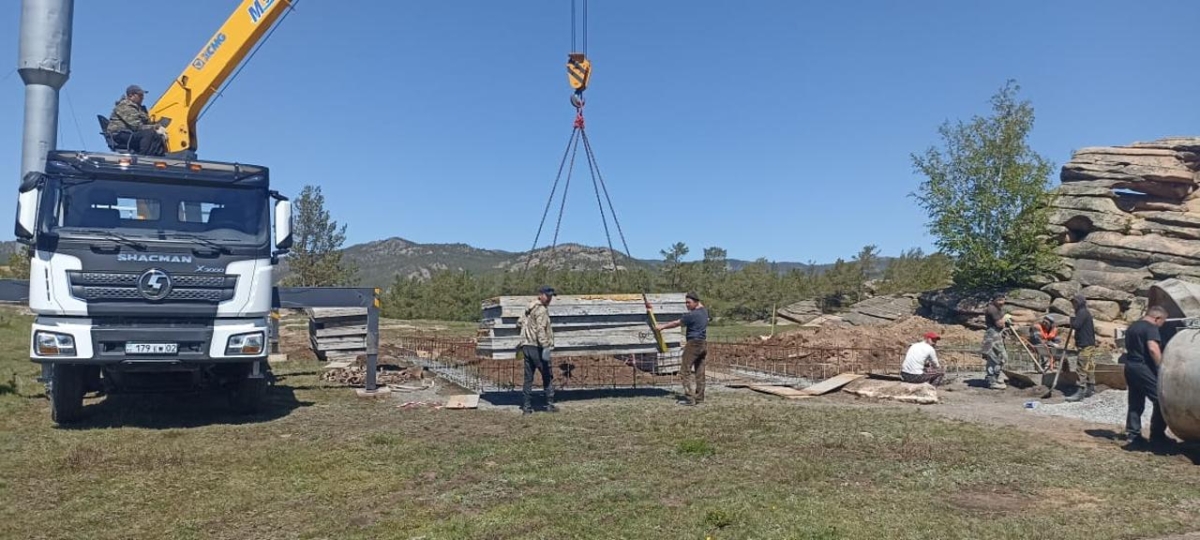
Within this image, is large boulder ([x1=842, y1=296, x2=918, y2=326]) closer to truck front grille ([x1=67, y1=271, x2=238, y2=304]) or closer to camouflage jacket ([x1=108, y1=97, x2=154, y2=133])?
camouflage jacket ([x1=108, y1=97, x2=154, y2=133])

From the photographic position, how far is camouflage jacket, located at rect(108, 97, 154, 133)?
38.3 ft

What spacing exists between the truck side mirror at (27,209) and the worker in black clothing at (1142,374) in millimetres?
12898

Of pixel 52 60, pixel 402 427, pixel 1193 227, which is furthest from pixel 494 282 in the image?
pixel 402 427

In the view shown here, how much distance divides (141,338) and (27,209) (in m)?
1.97

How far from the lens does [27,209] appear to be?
30.6ft

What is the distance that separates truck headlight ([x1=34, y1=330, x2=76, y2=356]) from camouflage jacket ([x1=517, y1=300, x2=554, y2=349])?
567 centimetres

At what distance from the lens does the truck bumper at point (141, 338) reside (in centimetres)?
915

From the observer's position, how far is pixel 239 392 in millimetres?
11164

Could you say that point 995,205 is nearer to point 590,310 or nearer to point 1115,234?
point 1115,234

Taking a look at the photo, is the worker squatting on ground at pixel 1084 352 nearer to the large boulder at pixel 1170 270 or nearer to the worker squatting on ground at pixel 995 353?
the worker squatting on ground at pixel 995 353

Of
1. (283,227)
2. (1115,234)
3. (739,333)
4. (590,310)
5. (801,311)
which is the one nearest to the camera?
(283,227)

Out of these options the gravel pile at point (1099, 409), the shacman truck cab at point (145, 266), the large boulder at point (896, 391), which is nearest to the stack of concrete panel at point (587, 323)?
the large boulder at point (896, 391)

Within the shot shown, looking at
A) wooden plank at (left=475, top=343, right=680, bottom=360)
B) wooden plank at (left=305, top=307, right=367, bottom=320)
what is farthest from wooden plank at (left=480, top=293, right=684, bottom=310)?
wooden plank at (left=305, top=307, right=367, bottom=320)

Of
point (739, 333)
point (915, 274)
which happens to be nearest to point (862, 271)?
point (915, 274)
